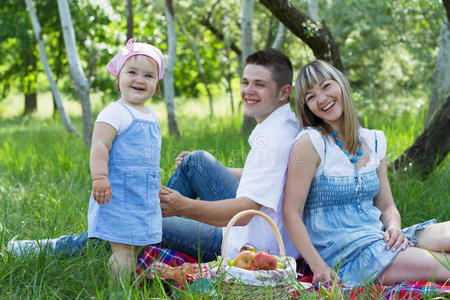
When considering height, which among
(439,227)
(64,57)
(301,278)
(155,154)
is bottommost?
(301,278)

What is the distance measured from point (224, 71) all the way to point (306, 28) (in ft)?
40.8

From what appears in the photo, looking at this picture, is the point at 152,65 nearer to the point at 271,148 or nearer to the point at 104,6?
the point at 271,148

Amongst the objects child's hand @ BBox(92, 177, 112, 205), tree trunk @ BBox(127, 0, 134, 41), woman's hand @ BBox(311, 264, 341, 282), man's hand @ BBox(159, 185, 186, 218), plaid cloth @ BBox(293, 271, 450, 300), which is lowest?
plaid cloth @ BBox(293, 271, 450, 300)

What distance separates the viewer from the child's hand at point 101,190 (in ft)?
7.99

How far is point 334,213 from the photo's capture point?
9.11 ft

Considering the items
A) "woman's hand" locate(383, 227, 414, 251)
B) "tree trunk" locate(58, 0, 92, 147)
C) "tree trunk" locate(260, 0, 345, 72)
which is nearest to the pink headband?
"woman's hand" locate(383, 227, 414, 251)

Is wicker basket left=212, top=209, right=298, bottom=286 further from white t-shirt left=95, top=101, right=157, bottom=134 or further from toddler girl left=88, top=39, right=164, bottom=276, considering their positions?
white t-shirt left=95, top=101, right=157, bottom=134

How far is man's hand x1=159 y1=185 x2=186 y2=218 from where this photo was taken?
8.91ft

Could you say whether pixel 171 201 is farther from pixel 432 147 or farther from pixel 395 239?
pixel 432 147

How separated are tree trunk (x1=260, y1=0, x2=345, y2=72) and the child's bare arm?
8.68 ft

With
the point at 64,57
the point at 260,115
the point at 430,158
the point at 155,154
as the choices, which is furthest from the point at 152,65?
the point at 64,57

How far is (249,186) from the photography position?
2.67m

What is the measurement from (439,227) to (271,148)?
1.01m

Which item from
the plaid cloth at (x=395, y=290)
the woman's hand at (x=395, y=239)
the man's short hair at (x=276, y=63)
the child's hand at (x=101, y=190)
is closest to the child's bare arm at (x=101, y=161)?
the child's hand at (x=101, y=190)
